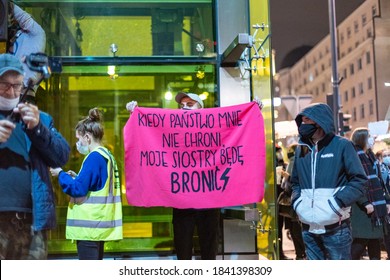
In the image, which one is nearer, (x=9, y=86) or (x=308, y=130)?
(x=9, y=86)

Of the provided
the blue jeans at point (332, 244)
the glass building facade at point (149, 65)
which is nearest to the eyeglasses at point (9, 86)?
the glass building facade at point (149, 65)

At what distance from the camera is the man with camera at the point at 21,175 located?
3.75m

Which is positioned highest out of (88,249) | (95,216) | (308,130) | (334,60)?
(334,60)

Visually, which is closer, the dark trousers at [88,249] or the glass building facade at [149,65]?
the dark trousers at [88,249]

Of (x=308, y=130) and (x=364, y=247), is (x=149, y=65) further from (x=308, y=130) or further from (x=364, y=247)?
(x=364, y=247)

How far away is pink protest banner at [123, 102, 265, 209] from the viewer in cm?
444

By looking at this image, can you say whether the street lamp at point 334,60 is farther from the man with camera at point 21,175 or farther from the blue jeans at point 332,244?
the man with camera at point 21,175

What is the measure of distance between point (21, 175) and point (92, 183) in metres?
0.49

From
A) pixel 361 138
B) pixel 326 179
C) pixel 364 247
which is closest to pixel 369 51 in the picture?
pixel 361 138

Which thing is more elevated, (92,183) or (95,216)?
(92,183)

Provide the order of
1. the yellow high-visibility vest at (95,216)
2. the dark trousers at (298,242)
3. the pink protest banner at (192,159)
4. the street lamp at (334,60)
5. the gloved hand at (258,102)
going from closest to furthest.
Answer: the yellow high-visibility vest at (95,216)
the pink protest banner at (192,159)
the gloved hand at (258,102)
the street lamp at (334,60)
the dark trousers at (298,242)

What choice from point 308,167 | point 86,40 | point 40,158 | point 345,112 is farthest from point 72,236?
point 345,112

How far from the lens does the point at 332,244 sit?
4.02 meters

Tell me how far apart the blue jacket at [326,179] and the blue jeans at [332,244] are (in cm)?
5
